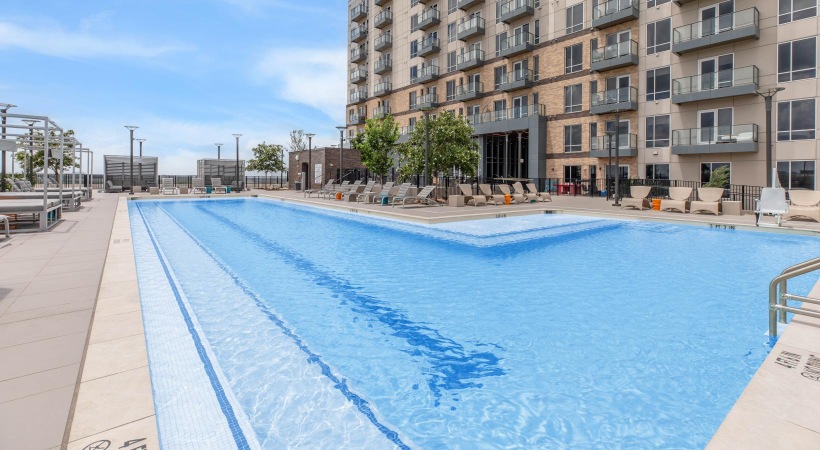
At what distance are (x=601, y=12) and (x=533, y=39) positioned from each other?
5.54m

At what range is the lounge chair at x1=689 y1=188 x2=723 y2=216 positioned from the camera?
1612 centimetres

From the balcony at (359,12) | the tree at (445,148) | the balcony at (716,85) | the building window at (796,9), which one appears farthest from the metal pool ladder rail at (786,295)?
the balcony at (359,12)

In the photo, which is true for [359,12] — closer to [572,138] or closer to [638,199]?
[572,138]

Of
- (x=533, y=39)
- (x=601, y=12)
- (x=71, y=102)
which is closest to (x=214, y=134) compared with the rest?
(x=71, y=102)

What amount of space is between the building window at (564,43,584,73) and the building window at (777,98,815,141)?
11910 millimetres

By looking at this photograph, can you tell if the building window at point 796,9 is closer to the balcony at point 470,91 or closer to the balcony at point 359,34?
the balcony at point 470,91

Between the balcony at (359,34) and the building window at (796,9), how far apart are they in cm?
3952

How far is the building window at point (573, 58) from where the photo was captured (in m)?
29.9

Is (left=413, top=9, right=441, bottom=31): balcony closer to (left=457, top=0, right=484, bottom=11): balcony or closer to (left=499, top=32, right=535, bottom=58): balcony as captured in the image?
(left=457, top=0, right=484, bottom=11): balcony

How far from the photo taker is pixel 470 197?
1981 centimetres

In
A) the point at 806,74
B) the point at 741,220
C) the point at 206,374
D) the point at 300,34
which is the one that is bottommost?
the point at 206,374

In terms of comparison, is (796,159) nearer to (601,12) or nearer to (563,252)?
(601,12)

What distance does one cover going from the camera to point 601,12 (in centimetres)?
2822

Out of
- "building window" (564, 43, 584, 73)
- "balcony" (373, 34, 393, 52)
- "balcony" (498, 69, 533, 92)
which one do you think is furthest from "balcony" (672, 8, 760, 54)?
"balcony" (373, 34, 393, 52)
